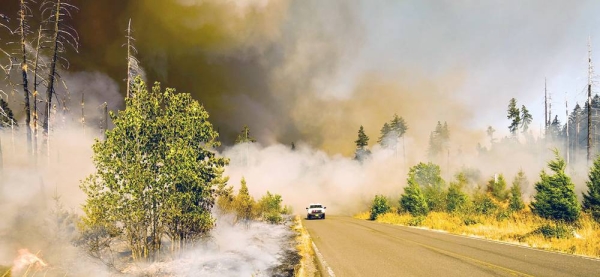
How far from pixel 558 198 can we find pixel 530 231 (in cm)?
433

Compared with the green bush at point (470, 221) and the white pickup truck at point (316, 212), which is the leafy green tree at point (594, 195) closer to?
the green bush at point (470, 221)

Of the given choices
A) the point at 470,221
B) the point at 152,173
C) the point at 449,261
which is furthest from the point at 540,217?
the point at 152,173

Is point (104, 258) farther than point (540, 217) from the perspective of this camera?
No

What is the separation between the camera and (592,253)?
11047 mm

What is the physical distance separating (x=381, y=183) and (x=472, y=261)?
202 feet

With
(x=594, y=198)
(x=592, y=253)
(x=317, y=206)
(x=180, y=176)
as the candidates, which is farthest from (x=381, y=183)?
(x=180, y=176)

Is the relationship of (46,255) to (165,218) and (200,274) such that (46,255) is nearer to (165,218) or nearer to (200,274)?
(165,218)

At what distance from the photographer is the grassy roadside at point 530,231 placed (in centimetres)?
1230

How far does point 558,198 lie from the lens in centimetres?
1867

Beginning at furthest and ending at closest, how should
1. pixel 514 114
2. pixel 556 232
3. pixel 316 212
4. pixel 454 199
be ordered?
pixel 514 114 < pixel 316 212 < pixel 454 199 < pixel 556 232

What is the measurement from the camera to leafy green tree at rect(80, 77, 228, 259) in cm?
925

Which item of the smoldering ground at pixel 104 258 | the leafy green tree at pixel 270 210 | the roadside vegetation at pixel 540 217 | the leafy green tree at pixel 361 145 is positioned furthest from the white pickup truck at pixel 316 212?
the leafy green tree at pixel 361 145

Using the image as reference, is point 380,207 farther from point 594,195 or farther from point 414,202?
point 594,195

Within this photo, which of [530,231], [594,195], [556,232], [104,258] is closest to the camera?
[104,258]
